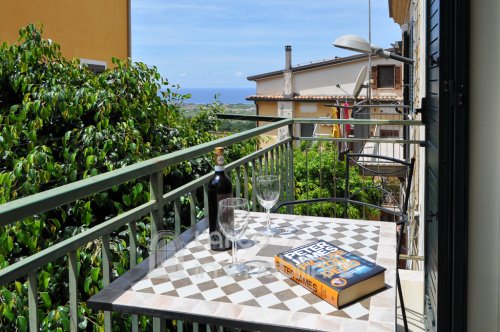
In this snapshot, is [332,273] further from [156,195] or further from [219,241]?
[156,195]

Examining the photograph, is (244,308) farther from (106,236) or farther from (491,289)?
(491,289)

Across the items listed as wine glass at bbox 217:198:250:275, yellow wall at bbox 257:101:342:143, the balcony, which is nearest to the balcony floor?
the balcony

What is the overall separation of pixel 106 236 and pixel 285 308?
2.04 feet

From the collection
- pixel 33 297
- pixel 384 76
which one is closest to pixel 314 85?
pixel 384 76

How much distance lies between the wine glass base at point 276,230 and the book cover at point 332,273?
0.97 ft

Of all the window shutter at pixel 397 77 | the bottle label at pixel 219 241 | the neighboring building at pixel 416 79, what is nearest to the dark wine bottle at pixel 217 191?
the bottle label at pixel 219 241

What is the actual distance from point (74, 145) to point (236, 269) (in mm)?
2368

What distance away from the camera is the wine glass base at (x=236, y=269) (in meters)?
1.49

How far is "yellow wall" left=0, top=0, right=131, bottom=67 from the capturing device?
7793mm

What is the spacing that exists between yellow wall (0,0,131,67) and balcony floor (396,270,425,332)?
6477 mm

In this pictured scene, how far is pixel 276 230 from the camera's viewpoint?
1880 millimetres

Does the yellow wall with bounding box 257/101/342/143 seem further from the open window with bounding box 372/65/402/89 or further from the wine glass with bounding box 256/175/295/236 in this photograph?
the wine glass with bounding box 256/175/295/236

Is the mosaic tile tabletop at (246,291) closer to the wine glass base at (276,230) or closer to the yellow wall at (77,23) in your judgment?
the wine glass base at (276,230)

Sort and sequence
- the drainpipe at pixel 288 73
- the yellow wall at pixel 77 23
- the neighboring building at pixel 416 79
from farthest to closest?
the drainpipe at pixel 288 73, the yellow wall at pixel 77 23, the neighboring building at pixel 416 79
